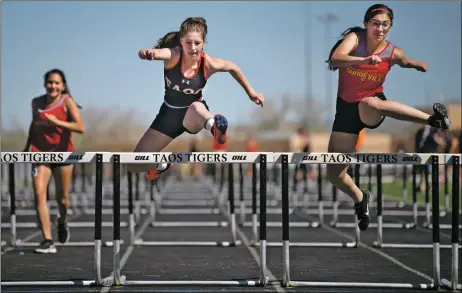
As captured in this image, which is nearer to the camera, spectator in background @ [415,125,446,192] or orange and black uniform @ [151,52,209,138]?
orange and black uniform @ [151,52,209,138]

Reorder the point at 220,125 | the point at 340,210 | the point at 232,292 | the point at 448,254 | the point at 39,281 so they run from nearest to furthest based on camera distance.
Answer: the point at 220,125 < the point at 232,292 < the point at 39,281 < the point at 448,254 < the point at 340,210

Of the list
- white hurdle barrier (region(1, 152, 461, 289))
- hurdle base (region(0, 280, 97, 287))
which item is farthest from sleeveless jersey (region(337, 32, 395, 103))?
hurdle base (region(0, 280, 97, 287))

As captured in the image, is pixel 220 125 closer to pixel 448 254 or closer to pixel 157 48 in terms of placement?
pixel 157 48

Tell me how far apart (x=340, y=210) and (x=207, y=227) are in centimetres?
693

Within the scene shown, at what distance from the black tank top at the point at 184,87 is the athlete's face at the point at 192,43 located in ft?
0.34

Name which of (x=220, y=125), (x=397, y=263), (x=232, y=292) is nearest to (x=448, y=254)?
(x=397, y=263)

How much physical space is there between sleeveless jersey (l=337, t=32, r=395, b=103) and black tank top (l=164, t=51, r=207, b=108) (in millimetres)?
1085

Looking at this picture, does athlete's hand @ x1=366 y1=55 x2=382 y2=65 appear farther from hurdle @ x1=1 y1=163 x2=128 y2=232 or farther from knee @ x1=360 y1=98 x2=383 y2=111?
hurdle @ x1=1 y1=163 x2=128 y2=232

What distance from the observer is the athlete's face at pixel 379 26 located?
7594 millimetres

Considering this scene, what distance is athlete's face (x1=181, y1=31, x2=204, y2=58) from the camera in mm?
7508

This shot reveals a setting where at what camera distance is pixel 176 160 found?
339 inches

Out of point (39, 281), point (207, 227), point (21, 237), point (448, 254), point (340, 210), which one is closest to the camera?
point (39, 281)

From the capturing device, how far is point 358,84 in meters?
7.70

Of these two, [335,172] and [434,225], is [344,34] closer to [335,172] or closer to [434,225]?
[335,172]
